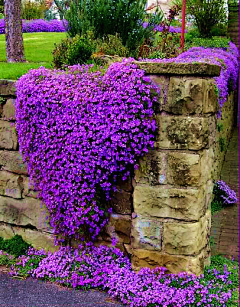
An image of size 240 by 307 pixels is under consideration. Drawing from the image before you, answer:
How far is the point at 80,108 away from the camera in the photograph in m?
4.19

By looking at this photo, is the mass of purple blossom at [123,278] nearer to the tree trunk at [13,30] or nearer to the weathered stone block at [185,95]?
the weathered stone block at [185,95]

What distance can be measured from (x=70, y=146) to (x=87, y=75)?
719 millimetres

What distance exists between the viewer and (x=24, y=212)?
16.5 ft

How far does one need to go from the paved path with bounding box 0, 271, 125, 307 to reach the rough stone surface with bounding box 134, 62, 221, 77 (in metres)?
2.17

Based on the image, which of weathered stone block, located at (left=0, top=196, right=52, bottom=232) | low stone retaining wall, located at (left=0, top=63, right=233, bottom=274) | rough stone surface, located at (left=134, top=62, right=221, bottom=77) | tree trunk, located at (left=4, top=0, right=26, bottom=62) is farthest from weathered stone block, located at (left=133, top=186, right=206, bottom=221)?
tree trunk, located at (left=4, top=0, right=26, bottom=62)

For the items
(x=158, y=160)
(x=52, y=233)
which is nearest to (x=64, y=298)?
(x=52, y=233)

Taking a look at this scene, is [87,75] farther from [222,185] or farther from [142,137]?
[222,185]

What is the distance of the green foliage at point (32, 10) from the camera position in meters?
19.6

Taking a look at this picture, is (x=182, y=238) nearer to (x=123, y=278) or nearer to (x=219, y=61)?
(x=123, y=278)

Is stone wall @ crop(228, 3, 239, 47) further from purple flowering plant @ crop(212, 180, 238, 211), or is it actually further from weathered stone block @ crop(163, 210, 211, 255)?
weathered stone block @ crop(163, 210, 211, 255)

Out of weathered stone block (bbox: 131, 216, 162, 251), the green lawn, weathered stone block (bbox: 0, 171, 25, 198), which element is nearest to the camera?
weathered stone block (bbox: 131, 216, 162, 251)

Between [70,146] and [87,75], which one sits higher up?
[87,75]

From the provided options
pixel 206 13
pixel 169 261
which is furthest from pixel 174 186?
pixel 206 13

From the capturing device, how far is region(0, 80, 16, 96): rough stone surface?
4742 mm
